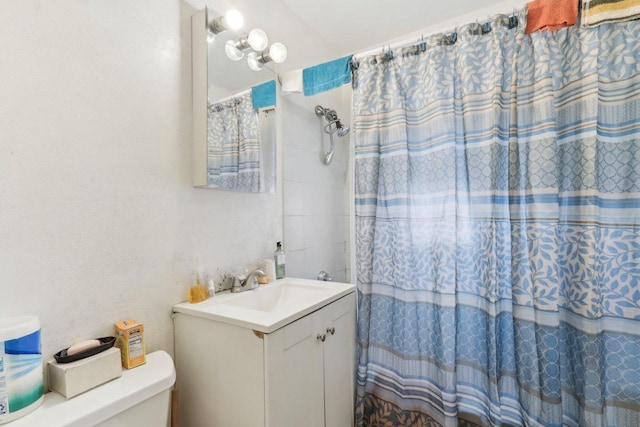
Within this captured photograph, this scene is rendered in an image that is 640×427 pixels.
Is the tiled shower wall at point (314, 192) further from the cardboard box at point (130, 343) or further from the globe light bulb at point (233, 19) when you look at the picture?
the cardboard box at point (130, 343)

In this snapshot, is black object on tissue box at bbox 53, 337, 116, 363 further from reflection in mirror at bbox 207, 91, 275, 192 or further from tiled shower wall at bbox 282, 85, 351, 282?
tiled shower wall at bbox 282, 85, 351, 282

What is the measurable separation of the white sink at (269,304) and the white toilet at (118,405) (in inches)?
9.0

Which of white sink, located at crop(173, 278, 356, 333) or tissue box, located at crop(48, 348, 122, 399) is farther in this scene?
white sink, located at crop(173, 278, 356, 333)

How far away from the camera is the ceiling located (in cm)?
180

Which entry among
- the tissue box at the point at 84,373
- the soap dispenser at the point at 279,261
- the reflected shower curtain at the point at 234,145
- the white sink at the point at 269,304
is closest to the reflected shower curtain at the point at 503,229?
the white sink at the point at 269,304

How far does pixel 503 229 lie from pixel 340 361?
1.00 m

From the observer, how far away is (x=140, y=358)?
942 mm

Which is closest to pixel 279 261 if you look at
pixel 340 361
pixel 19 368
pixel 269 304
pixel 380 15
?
pixel 269 304

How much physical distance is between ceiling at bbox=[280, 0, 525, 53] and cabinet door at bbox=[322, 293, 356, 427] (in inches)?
70.0

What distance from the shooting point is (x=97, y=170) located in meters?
0.94

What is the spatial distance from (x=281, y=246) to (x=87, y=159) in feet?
3.34

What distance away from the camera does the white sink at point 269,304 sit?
985mm

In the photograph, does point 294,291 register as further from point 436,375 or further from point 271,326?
point 436,375

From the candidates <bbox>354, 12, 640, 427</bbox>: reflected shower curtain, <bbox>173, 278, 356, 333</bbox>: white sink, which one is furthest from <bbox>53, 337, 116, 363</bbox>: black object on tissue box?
<bbox>354, 12, 640, 427</bbox>: reflected shower curtain
